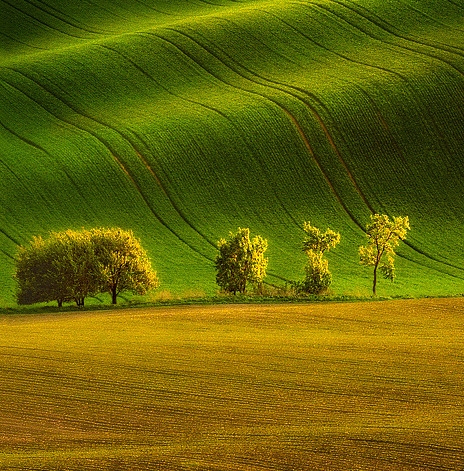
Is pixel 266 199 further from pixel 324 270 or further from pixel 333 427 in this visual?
pixel 333 427

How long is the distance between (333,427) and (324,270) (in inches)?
1189

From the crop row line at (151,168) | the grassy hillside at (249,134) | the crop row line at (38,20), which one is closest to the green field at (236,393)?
the grassy hillside at (249,134)

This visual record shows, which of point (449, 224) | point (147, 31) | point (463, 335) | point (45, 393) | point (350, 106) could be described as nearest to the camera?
point (45, 393)

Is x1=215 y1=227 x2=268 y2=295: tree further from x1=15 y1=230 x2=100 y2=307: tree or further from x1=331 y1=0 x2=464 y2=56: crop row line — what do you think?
x1=331 y1=0 x2=464 y2=56: crop row line

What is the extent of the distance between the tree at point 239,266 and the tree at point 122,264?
4144mm

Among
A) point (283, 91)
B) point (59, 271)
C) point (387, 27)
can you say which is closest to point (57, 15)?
point (387, 27)

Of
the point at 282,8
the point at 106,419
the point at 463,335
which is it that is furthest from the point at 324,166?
the point at 106,419

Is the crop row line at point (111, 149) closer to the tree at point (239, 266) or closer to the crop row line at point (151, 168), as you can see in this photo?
the crop row line at point (151, 168)

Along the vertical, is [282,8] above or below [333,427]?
above

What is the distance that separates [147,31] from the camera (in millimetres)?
95125

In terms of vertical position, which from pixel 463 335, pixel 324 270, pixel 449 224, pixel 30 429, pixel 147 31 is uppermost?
pixel 147 31

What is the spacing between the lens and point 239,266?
51469 mm

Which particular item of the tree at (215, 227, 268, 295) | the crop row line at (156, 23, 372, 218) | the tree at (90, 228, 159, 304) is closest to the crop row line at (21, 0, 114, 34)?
the crop row line at (156, 23, 372, 218)

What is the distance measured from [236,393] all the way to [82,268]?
79.2ft
